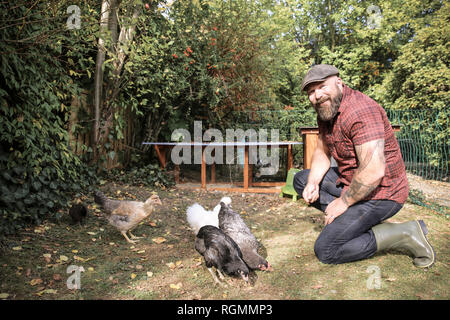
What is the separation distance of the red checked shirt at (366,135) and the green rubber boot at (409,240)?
28cm

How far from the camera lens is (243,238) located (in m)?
2.67

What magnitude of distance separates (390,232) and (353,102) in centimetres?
117

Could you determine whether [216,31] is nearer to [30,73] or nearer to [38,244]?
[30,73]

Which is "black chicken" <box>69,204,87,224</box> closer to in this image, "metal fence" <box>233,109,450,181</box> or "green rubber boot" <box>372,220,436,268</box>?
"green rubber boot" <box>372,220,436,268</box>

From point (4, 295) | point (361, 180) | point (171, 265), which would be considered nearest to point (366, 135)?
point (361, 180)

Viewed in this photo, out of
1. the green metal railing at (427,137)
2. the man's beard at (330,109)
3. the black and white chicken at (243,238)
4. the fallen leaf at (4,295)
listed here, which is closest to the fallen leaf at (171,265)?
the black and white chicken at (243,238)

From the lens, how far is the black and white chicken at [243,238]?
2.43m

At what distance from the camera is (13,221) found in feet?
9.53

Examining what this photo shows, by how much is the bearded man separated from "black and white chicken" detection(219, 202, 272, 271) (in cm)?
56

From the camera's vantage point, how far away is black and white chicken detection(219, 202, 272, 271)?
2.43 m

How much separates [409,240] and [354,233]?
485 millimetres

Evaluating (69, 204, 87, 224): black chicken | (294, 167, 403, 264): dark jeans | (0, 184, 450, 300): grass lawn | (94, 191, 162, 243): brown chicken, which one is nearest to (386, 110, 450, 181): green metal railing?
(0, 184, 450, 300): grass lawn

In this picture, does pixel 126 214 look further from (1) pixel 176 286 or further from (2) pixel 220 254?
(2) pixel 220 254
